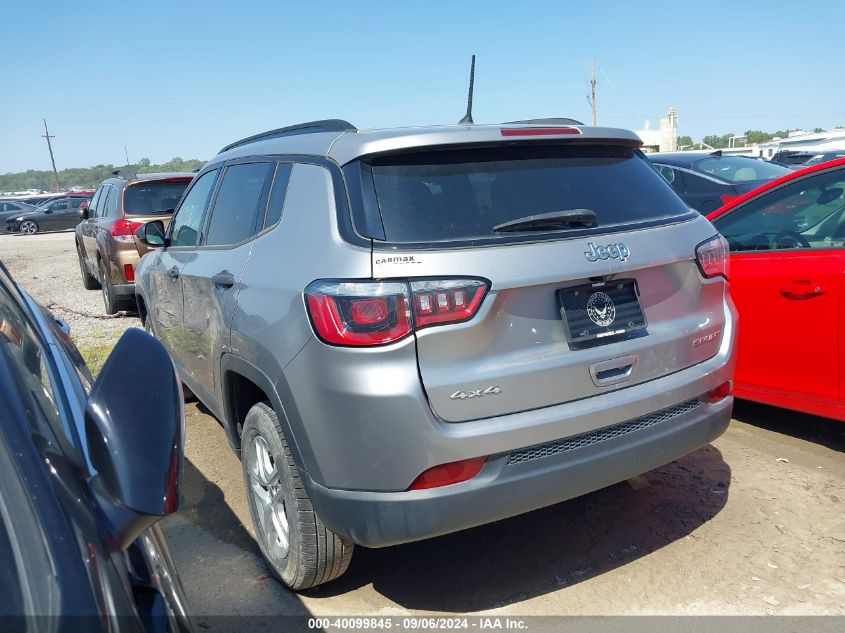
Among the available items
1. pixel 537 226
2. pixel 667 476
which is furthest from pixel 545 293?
pixel 667 476

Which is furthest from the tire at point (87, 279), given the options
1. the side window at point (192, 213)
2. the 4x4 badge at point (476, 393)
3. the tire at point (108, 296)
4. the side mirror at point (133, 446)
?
the side mirror at point (133, 446)

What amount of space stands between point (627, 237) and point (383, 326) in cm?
101

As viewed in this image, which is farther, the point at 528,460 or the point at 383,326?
the point at 528,460

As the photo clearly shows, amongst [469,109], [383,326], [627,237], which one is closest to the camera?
[383,326]

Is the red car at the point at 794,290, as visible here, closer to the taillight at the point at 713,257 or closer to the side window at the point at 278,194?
the taillight at the point at 713,257

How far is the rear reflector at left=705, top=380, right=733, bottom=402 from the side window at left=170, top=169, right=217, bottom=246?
2779 millimetres

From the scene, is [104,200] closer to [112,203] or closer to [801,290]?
[112,203]

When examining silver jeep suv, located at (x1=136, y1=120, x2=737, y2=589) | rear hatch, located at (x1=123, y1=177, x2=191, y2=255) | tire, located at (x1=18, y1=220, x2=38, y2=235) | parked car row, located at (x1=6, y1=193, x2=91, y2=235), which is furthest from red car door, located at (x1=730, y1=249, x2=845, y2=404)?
tire, located at (x1=18, y1=220, x2=38, y2=235)

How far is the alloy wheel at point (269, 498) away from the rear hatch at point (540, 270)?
101 centimetres

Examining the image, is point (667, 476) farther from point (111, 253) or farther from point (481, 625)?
point (111, 253)

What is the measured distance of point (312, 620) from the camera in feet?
9.29

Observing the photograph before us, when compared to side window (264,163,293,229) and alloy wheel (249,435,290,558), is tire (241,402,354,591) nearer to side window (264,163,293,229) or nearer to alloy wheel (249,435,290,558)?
alloy wheel (249,435,290,558)

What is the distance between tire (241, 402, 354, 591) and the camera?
2725 millimetres

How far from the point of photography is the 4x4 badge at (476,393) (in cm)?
→ 233
